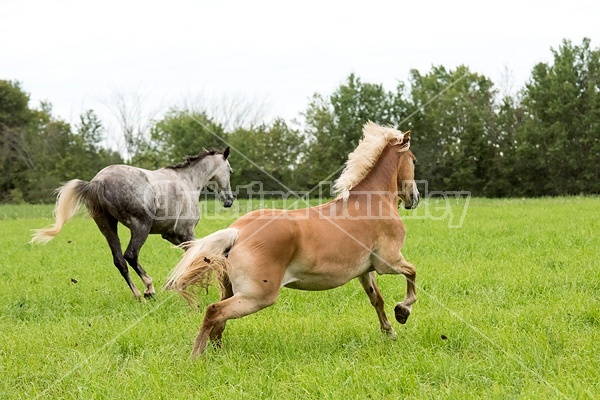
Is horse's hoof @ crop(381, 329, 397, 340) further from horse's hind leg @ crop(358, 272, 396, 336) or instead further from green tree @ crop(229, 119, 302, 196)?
green tree @ crop(229, 119, 302, 196)

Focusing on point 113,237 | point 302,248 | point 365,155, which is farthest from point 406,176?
point 113,237

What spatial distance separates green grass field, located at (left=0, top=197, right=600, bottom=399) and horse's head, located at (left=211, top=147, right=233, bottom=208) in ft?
7.23

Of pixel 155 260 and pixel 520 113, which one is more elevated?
pixel 520 113

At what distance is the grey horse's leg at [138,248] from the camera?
816 cm

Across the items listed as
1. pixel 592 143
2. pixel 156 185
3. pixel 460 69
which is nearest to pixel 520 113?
pixel 592 143

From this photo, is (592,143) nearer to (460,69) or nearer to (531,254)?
(460,69)

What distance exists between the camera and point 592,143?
44.2 metres

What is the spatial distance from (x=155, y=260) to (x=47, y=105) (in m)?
57.6

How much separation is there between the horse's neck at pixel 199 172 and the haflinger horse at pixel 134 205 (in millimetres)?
24

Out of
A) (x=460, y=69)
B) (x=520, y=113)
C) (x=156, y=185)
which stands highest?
(x=460, y=69)

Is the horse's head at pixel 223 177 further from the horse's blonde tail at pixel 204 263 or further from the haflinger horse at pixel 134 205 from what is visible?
the horse's blonde tail at pixel 204 263

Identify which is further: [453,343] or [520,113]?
[520,113]

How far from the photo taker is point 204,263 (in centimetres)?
468

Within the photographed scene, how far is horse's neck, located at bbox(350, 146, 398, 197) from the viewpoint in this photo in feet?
18.9
